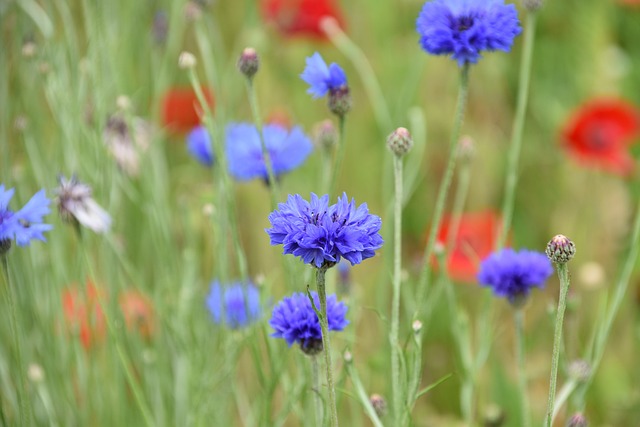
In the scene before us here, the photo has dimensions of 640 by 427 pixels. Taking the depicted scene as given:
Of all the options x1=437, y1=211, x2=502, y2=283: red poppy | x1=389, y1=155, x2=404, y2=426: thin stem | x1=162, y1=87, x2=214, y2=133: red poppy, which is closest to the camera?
x1=389, y1=155, x2=404, y2=426: thin stem

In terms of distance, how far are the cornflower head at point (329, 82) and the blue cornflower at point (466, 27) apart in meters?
0.06

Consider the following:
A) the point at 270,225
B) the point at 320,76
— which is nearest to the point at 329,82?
the point at 320,76

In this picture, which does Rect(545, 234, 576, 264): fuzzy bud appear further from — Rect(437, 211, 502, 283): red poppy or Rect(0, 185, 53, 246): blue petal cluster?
Rect(437, 211, 502, 283): red poppy

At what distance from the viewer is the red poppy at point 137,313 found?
91 centimetres

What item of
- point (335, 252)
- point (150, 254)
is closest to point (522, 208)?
point (150, 254)

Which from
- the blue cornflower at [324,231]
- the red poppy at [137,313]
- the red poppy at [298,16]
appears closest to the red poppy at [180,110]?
the red poppy at [298,16]

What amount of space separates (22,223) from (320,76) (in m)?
0.22

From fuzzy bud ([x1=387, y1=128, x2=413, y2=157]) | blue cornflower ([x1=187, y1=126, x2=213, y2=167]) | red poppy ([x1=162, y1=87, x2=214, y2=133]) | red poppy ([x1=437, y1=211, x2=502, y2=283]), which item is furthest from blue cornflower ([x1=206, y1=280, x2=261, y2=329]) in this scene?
red poppy ([x1=162, y1=87, x2=214, y2=133])

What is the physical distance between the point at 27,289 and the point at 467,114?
0.92 metres

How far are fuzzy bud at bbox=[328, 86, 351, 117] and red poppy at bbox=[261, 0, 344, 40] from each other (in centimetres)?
75

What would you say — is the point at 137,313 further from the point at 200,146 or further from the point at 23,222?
the point at 23,222

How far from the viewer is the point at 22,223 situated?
1.88 feet

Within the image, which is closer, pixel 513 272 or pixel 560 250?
pixel 560 250

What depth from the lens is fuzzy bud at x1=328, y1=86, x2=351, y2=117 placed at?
2.03 feet
